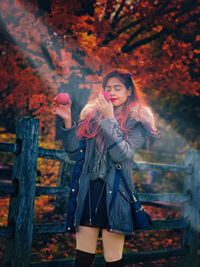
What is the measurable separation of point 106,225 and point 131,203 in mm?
287

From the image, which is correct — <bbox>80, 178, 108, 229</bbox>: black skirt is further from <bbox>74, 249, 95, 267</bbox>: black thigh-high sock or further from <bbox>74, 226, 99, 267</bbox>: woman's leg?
<bbox>74, 249, 95, 267</bbox>: black thigh-high sock

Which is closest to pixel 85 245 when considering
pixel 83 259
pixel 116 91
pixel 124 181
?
pixel 83 259

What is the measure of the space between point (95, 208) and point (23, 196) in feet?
4.52

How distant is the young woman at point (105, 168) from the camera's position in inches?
103

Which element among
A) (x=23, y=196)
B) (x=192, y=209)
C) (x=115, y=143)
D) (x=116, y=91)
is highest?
(x=116, y=91)

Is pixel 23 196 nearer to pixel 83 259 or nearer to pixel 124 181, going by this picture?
pixel 83 259

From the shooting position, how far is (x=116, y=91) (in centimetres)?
295

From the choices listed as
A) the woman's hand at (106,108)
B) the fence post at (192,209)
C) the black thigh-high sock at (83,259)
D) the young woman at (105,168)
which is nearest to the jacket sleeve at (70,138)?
the young woman at (105,168)

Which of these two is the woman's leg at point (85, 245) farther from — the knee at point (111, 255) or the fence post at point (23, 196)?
the fence post at point (23, 196)

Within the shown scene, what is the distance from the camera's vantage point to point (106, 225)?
2.64 metres

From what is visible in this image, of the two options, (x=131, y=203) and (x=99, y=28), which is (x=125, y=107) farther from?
(x=99, y=28)

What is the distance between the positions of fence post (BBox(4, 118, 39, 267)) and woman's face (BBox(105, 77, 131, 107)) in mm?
1189

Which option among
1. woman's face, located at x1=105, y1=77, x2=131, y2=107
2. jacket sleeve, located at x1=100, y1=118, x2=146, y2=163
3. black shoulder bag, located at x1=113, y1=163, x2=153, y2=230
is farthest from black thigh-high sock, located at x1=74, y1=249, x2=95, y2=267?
woman's face, located at x1=105, y1=77, x2=131, y2=107

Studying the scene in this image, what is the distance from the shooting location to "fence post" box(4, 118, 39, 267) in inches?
145
